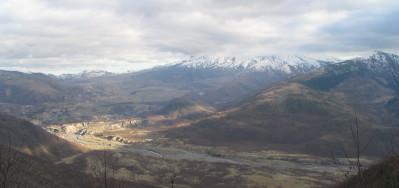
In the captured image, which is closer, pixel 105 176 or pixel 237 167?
pixel 105 176

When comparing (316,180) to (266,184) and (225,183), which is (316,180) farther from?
(225,183)

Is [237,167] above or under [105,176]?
under

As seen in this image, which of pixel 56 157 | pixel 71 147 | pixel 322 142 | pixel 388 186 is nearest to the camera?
pixel 388 186

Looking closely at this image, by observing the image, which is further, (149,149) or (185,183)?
(149,149)

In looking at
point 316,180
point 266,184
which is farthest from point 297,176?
point 266,184

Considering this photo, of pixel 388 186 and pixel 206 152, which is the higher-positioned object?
pixel 388 186

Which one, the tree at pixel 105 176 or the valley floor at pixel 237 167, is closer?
the tree at pixel 105 176

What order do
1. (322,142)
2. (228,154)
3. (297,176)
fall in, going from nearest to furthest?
(297,176) → (228,154) → (322,142)

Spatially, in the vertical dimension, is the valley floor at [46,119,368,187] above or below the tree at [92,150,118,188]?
below

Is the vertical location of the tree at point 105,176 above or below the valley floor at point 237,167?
above

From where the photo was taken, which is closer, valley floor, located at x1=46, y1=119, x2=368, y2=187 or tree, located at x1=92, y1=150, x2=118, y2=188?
tree, located at x1=92, y1=150, x2=118, y2=188
